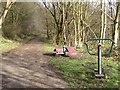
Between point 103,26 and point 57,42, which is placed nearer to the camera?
point 103,26

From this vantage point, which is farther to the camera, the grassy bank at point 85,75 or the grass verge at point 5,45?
→ the grass verge at point 5,45

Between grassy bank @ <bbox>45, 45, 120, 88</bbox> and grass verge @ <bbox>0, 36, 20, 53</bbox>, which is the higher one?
grassy bank @ <bbox>45, 45, 120, 88</bbox>

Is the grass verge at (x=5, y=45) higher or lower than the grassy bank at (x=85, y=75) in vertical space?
lower

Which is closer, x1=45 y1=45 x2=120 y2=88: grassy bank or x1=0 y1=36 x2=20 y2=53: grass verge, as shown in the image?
x1=45 y1=45 x2=120 y2=88: grassy bank

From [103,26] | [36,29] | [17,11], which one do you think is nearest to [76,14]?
[103,26]

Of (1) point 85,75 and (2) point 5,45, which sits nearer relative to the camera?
(1) point 85,75

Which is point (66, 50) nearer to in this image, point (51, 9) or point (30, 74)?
point (30, 74)

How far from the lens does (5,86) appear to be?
25.0ft

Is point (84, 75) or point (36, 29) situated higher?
point (84, 75)

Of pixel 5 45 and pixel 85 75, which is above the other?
pixel 85 75


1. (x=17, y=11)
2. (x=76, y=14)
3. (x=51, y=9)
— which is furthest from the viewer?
(x=17, y=11)

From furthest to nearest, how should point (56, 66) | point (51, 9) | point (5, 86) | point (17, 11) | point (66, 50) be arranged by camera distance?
point (17, 11), point (51, 9), point (66, 50), point (56, 66), point (5, 86)

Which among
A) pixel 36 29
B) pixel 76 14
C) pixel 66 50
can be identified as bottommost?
pixel 36 29

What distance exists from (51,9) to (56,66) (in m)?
22.2
